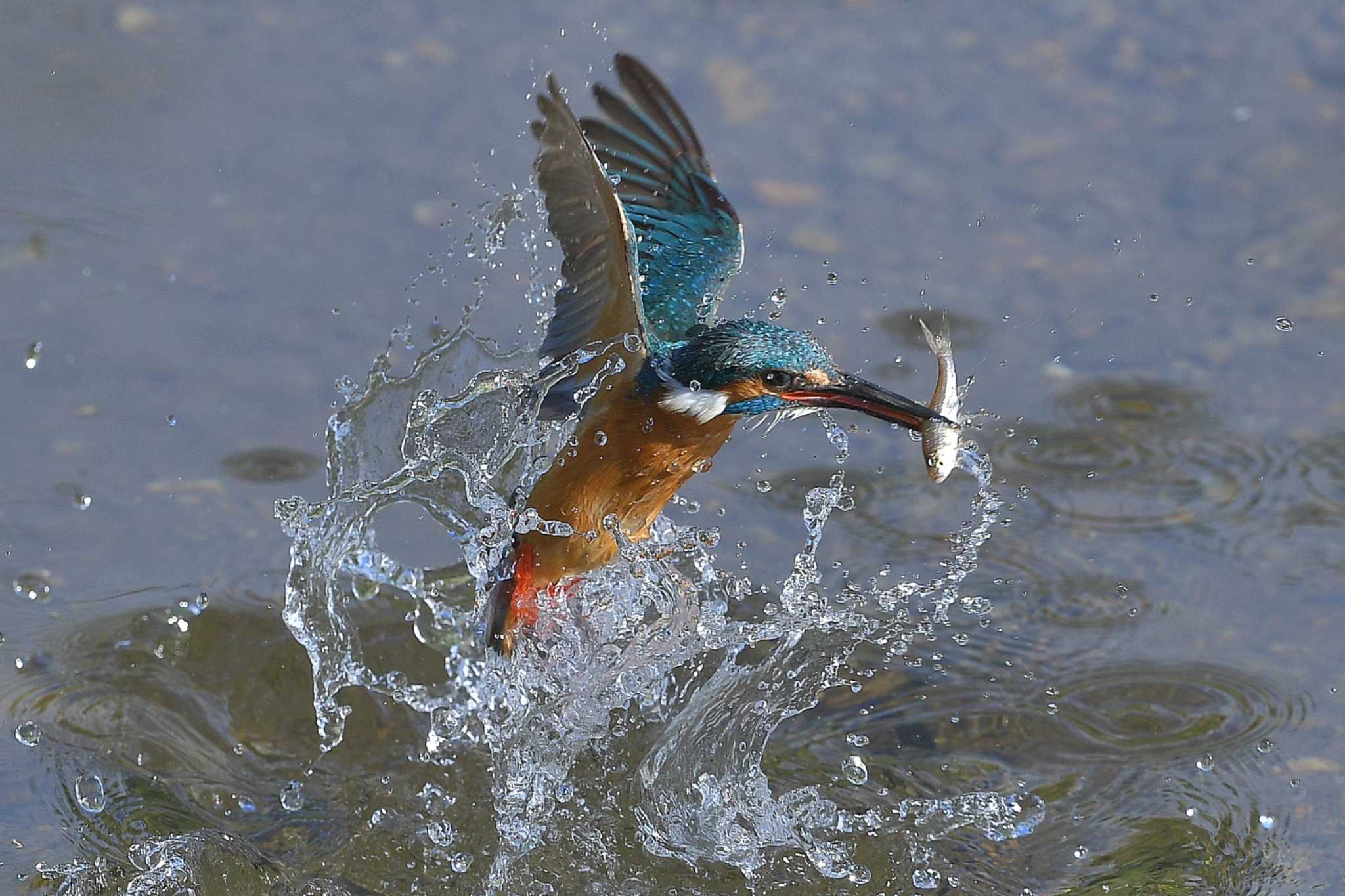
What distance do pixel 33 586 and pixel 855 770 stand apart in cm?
243

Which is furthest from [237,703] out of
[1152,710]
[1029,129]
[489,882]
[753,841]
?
[1029,129]

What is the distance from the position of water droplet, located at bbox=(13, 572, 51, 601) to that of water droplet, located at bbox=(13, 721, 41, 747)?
0.53 metres

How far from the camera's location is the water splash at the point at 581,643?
397cm

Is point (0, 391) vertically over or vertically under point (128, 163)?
under

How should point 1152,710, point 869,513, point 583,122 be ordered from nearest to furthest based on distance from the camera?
point 1152,710 < point 583,122 < point 869,513

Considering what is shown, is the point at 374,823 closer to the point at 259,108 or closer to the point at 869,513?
the point at 869,513

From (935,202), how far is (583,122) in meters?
2.00

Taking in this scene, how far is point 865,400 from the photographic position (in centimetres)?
363

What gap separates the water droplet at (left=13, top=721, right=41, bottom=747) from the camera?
4137 mm

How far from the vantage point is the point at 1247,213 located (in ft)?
20.0

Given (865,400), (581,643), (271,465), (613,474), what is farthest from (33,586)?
(865,400)

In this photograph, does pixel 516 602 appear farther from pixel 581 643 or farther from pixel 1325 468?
pixel 1325 468

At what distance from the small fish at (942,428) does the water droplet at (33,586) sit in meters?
2.64

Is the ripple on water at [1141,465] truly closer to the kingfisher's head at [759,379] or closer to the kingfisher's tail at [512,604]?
the kingfisher's head at [759,379]
